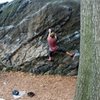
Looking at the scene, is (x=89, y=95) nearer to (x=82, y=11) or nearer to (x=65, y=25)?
(x=82, y=11)

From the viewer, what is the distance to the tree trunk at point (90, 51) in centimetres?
512

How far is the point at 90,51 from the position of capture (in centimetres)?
533

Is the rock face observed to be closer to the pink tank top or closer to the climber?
the climber

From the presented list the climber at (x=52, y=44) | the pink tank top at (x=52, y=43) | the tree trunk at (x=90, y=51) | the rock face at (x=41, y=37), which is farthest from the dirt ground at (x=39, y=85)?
the tree trunk at (x=90, y=51)

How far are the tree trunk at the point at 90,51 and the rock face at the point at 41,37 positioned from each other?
3.10m

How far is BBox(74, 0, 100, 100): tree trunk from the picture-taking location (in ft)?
16.8

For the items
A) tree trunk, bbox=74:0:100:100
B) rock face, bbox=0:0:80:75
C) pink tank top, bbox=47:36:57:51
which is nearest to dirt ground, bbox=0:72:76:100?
rock face, bbox=0:0:80:75

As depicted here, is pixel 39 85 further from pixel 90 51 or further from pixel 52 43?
pixel 90 51

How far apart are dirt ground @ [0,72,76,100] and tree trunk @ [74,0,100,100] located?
204 centimetres

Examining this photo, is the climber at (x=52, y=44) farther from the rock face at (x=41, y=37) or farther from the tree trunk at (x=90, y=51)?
the tree trunk at (x=90, y=51)


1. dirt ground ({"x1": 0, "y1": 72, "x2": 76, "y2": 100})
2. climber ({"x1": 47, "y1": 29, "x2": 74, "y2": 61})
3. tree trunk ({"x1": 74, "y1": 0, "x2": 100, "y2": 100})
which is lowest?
dirt ground ({"x1": 0, "y1": 72, "x2": 76, "y2": 100})

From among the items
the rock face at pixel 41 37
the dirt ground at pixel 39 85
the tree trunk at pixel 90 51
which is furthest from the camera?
the rock face at pixel 41 37

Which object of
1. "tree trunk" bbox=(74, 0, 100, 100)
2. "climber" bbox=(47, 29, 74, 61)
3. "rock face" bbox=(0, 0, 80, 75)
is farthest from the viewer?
"rock face" bbox=(0, 0, 80, 75)

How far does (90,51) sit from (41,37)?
3823 mm
